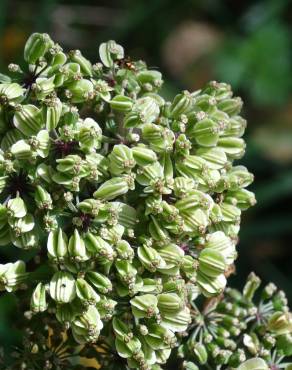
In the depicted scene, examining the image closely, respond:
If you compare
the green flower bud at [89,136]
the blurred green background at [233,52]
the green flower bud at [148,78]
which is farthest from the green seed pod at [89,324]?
the blurred green background at [233,52]

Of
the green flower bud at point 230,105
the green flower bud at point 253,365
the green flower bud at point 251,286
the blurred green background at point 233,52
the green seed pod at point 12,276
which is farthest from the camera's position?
the blurred green background at point 233,52

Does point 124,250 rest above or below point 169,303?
above

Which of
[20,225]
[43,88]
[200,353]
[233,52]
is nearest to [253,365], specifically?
[200,353]

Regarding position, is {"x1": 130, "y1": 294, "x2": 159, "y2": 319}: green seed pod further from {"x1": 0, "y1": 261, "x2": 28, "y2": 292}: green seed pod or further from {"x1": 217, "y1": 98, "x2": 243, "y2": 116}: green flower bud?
{"x1": 217, "y1": 98, "x2": 243, "y2": 116}: green flower bud

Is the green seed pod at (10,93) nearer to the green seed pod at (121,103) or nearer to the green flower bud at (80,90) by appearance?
the green flower bud at (80,90)

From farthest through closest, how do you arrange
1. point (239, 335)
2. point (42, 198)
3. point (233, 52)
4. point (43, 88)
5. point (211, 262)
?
point (233, 52), point (239, 335), point (211, 262), point (43, 88), point (42, 198)

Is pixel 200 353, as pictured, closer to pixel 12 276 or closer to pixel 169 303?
pixel 169 303
